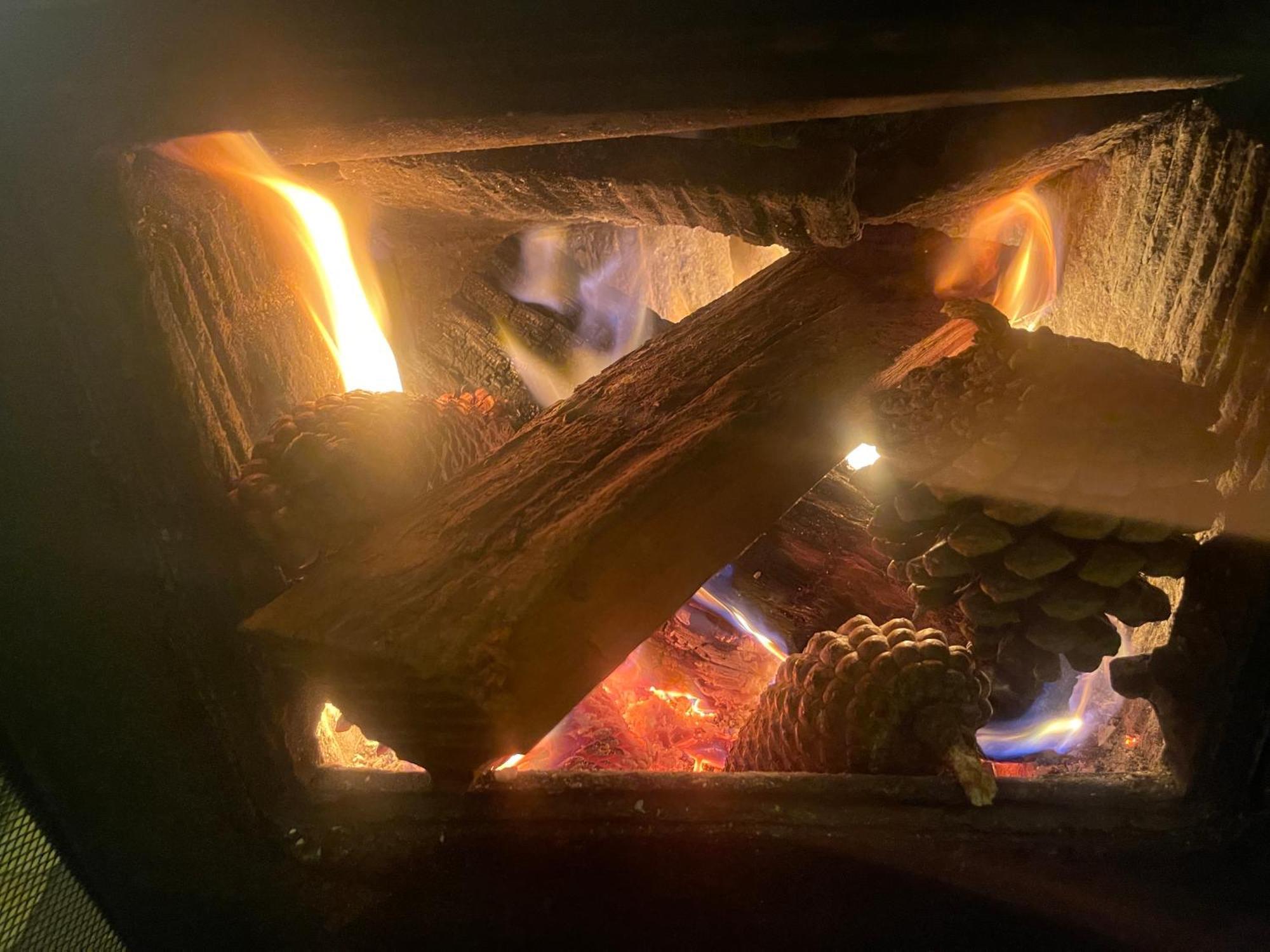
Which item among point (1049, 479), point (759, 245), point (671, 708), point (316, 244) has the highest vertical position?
point (316, 244)

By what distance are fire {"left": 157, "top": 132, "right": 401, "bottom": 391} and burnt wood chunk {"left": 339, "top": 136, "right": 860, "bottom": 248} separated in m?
0.07

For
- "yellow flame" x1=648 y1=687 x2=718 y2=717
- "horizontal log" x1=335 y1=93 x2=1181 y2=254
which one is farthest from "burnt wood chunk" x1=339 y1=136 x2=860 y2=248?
"yellow flame" x1=648 y1=687 x2=718 y2=717

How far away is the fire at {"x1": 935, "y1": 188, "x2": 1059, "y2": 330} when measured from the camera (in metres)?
0.86

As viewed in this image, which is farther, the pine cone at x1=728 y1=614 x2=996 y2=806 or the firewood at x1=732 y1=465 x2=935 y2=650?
the firewood at x1=732 y1=465 x2=935 y2=650

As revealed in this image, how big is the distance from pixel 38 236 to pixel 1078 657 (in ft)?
3.09

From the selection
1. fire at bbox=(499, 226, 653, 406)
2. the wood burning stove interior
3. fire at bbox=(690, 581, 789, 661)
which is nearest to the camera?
the wood burning stove interior

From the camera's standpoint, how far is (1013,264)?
0.94 meters

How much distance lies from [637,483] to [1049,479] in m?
0.35

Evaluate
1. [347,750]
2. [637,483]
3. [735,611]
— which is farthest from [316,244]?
[735,611]

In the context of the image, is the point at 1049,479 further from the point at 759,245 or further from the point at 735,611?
the point at 735,611

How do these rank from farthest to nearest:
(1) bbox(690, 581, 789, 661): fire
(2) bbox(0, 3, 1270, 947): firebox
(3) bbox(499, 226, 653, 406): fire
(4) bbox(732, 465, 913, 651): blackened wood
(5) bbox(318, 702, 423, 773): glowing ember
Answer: (3) bbox(499, 226, 653, 406): fire, (1) bbox(690, 581, 789, 661): fire, (4) bbox(732, 465, 913, 651): blackened wood, (5) bbox(318, 702, 423, 773): glowing ember, (2) bbox(0, 3, 1270, 947): firebox

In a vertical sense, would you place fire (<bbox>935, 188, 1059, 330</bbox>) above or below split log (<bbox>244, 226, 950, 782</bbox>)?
above

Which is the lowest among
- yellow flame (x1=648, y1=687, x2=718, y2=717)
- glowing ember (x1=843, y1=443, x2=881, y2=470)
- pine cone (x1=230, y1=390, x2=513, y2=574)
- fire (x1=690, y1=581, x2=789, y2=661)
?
yellow flame (x1=648, y1=687, x2=718, y2=717)

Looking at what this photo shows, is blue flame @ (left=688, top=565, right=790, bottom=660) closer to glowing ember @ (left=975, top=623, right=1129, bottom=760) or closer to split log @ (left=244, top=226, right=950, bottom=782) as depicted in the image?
glowing ember @ (left=975, top=623, right=1129, bottom=760)
